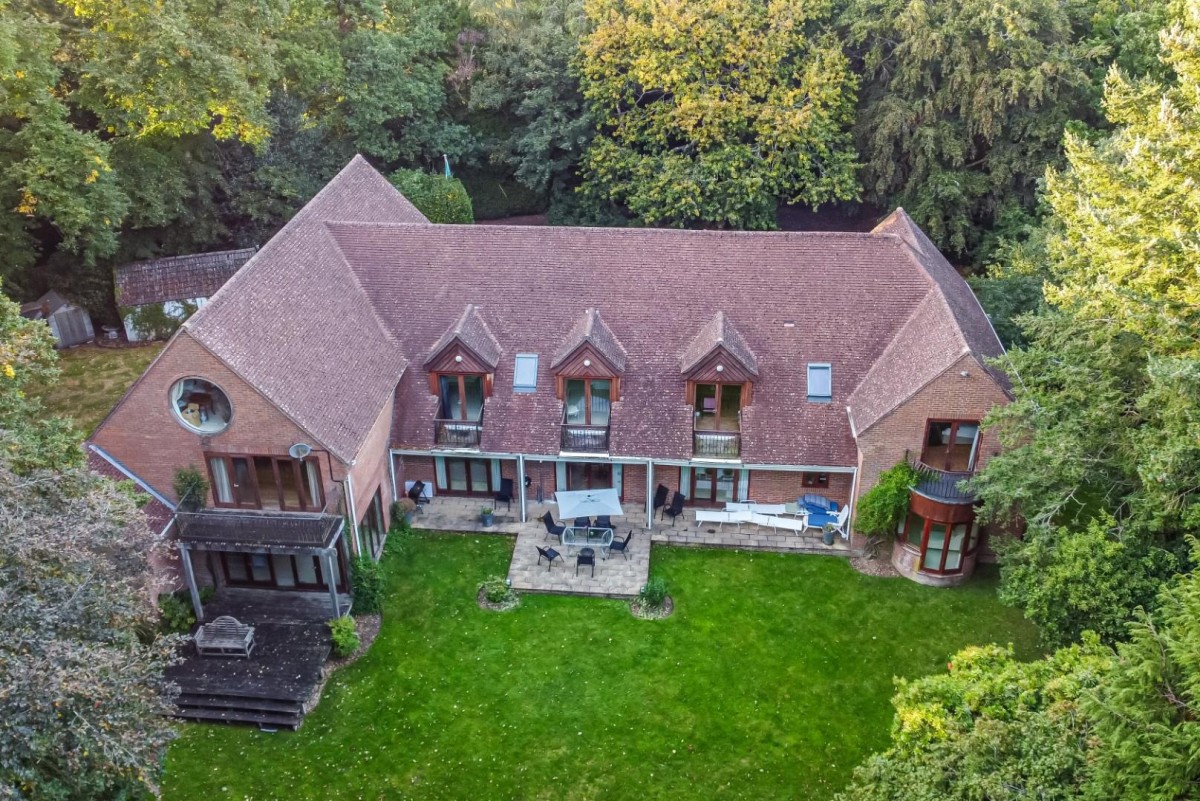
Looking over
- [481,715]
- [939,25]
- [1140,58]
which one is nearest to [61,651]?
[481,715]

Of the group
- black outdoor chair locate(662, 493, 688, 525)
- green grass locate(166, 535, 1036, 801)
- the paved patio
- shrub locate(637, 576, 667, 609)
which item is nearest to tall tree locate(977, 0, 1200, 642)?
green grass locate(166, 535, 1036, 801)

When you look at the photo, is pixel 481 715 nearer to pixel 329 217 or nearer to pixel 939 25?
pixel 329 217

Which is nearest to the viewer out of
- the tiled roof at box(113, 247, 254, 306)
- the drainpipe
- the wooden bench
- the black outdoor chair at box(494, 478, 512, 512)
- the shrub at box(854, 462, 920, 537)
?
the wooden bench

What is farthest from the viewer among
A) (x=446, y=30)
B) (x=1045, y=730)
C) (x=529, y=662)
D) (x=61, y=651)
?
(x=446, y=30)

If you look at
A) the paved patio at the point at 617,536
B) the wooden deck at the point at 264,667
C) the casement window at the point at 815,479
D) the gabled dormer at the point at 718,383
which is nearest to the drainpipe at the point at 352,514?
the wooden deck at the point at 264,667

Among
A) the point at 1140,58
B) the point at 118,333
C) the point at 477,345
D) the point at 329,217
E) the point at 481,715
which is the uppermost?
the point at 1140,58

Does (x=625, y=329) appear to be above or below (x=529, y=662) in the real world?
above

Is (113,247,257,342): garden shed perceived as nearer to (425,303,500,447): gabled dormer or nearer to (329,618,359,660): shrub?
(425,303,500,447): gabled dormer

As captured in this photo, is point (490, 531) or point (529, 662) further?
point (490, 531)
